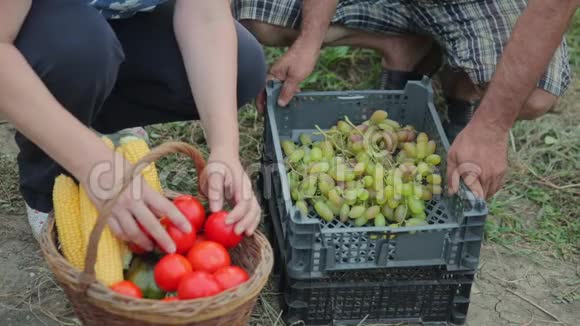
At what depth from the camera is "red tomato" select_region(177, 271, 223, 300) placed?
5.28ft

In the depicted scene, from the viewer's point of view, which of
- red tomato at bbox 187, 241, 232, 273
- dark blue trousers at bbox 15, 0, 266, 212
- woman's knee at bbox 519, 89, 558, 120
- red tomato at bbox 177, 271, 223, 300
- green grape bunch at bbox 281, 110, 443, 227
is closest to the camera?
red tomato at bbox 177, 271, 223, 300

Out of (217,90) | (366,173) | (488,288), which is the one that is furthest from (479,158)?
(217,90)

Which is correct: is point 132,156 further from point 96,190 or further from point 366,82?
point 366,82

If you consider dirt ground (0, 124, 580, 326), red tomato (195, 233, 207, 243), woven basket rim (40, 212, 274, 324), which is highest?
woven basket rim (40, 212, 274, 324)

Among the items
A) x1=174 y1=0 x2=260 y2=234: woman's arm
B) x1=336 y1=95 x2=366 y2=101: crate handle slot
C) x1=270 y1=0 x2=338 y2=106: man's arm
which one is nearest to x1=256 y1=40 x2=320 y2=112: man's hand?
x1=270 y1=0 x2=338 y2=106: man's arm

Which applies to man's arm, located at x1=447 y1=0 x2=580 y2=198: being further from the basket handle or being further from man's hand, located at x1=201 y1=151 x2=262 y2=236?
the basket handle

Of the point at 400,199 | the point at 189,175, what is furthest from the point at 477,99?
the point at 189,175

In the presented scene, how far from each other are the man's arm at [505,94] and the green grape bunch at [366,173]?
0.14 meters

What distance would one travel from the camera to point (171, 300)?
157cm

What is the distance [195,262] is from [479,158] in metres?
0.83

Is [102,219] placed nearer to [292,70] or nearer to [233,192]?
[233,192]

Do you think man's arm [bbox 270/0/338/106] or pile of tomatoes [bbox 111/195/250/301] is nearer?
pile of tomatoes [bbox 111/195/250/301]

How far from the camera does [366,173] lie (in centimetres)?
228

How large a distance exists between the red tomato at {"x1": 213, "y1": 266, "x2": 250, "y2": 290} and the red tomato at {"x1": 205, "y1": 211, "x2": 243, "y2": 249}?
0.35 feet
